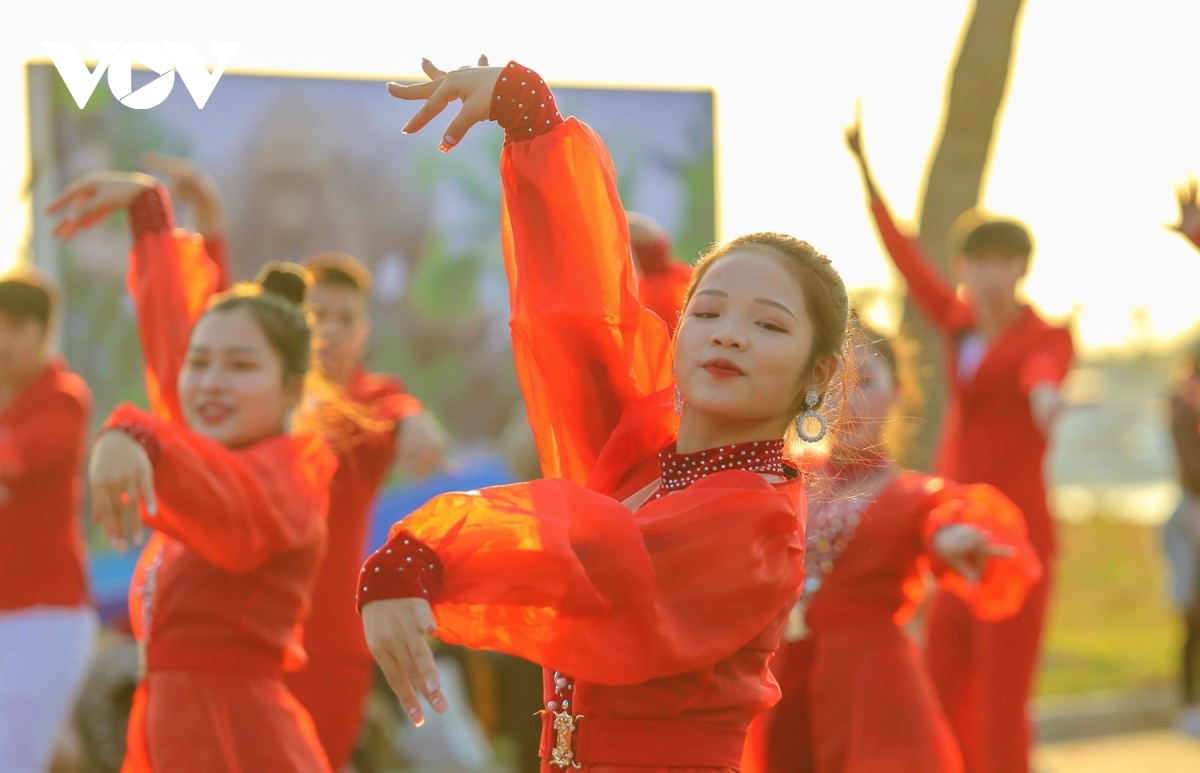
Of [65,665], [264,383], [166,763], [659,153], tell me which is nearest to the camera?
[166,763]

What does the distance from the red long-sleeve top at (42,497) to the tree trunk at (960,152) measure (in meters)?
3.41

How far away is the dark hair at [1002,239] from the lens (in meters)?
5.47

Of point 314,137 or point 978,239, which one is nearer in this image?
point 978,239

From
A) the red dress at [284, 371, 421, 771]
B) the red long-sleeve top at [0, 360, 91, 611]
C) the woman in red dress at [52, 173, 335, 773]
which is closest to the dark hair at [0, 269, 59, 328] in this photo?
the red long-sleeve top at [0, 360, 91, 611]

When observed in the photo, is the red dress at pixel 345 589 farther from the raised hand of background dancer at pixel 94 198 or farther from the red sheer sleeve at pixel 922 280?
the red sheer sleeve at pixel 922 280

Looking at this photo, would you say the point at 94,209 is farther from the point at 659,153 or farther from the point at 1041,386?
the point at 659,153

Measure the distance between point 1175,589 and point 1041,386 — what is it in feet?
13.8

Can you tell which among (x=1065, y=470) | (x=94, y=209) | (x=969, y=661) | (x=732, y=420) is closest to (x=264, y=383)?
(x=94, y=209)

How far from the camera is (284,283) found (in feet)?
13.8

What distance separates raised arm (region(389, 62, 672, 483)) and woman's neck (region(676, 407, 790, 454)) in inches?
7.7

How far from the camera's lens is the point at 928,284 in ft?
19.1

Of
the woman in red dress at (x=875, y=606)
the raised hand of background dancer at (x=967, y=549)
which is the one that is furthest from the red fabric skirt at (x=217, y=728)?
the raised hand of background dancer at (x=967, y=549)

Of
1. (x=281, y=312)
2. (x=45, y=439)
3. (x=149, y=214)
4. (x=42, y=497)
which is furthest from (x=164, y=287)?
(x=42, y=497)

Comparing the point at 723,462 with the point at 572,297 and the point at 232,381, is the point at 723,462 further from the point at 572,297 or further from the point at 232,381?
the point at 232,381
